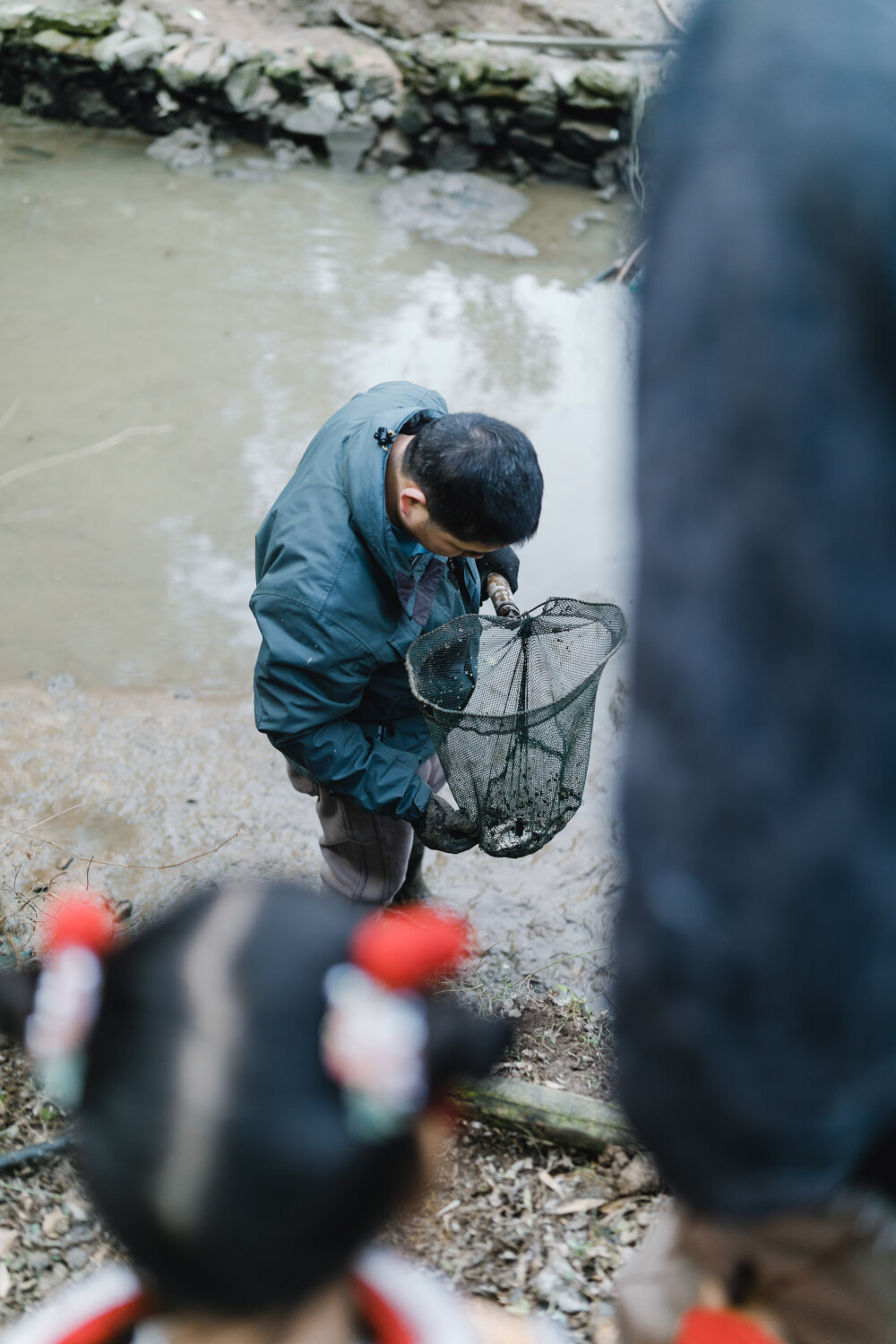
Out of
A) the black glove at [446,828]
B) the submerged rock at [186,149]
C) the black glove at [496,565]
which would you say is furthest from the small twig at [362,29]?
the black glove at [446,828]

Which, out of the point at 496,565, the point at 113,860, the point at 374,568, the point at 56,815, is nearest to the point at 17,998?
the point at 374,568

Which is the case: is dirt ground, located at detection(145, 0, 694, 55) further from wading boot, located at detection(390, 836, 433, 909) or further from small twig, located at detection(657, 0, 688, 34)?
small twig, located at detection(657, 0, 688, 34)

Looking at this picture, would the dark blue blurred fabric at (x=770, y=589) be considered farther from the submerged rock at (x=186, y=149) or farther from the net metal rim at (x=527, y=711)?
the submerged rock at (x=186, y=149)

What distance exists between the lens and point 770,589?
0.62 meters

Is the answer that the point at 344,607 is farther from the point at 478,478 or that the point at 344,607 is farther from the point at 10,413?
the point at 10,413

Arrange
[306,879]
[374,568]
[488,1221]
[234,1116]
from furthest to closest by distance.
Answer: [306,879] < [374,568] < [488,1221] < [234,1116]

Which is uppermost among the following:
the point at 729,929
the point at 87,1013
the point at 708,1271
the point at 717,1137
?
the point at 729,929

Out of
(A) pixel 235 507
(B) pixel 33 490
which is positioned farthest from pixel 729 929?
(B) pixel 33 490

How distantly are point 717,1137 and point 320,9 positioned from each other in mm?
11738

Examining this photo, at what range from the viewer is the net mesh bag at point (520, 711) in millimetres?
2734

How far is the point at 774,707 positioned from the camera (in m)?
0.63

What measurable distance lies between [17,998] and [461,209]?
8819 millimetres

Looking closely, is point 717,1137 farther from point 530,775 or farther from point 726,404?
point 530,775

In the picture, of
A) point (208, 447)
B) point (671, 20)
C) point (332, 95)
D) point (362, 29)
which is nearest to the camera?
point (671, 20)
